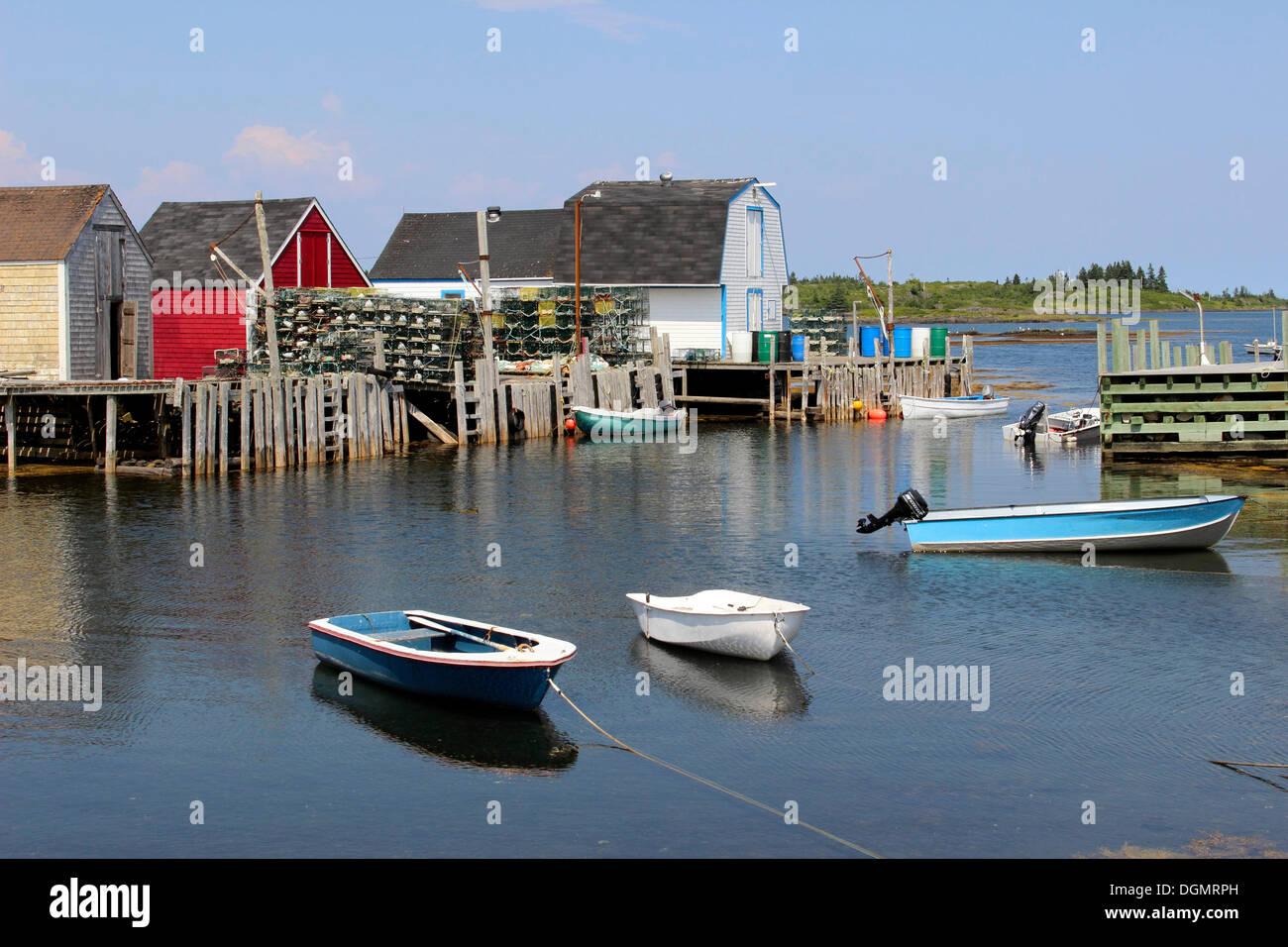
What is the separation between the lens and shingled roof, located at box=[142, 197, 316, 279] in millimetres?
46562

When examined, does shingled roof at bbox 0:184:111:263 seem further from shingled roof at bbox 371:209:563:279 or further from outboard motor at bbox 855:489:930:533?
shingled roof at bbox 371:209:563:279

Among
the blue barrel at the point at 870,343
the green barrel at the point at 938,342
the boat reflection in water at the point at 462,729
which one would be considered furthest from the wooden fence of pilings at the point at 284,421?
the green barrel at the point at 938,342

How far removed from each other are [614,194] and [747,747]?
4874 centimetres

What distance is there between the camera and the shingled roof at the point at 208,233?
46562 mm

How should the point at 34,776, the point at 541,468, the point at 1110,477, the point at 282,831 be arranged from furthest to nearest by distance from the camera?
the point at 541,468, the point at 1110,477, the point at 34,776, the point at 282,831

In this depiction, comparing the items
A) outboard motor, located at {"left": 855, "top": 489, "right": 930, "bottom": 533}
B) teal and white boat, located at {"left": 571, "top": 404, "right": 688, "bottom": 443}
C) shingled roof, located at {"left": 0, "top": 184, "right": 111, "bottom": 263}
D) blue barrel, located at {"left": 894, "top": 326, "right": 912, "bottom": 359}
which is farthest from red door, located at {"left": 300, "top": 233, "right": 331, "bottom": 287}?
outboard motor, located at {"left": 855, "top": 489, "right": 930, "bottom": 533}

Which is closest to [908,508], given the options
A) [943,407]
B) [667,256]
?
[943,407]

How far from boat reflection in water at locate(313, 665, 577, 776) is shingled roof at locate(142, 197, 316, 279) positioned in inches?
1271

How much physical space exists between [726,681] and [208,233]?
36.7 metres

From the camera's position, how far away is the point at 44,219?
3625 centimetres

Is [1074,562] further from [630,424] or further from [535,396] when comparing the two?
[535,396]

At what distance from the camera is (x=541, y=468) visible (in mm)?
37844
